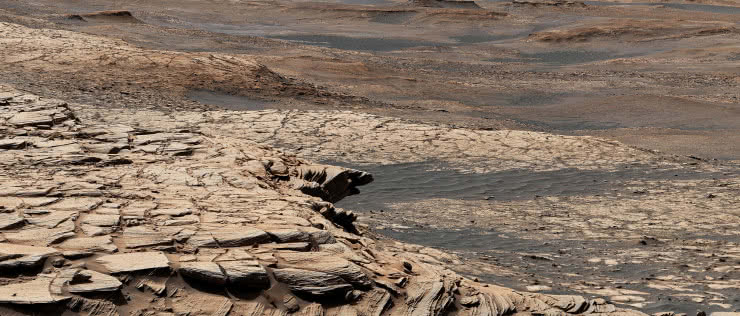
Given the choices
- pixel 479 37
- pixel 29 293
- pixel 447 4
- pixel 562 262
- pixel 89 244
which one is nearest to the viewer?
pixel 29 293

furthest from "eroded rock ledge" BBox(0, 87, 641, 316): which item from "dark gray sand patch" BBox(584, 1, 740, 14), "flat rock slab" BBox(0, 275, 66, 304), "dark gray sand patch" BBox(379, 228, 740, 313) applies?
"dark gray sand patch" BBox(584, 1, 740, 14)

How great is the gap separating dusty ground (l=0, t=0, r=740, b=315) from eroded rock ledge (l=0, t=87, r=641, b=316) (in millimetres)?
132

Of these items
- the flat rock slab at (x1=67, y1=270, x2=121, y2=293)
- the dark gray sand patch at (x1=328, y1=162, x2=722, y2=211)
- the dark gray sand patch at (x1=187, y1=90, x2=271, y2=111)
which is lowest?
the dark gray sand patch at (x1=328, y1=162, x2=722, y2=211)

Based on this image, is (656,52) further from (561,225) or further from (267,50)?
(561,225)

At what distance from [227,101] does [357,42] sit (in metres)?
16.5

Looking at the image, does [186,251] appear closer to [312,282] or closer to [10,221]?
[312,282]

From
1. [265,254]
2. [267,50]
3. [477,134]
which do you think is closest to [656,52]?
[267,50]

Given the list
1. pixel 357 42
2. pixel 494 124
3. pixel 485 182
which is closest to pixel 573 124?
pixel 494 124

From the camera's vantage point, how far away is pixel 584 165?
13648mm

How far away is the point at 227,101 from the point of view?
17.3 meters

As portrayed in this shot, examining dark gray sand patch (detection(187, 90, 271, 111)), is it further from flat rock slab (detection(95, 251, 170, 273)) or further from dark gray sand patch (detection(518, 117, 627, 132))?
flat rock slab (detection(95, 251, 170, 273))

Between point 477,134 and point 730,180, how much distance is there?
413 cm

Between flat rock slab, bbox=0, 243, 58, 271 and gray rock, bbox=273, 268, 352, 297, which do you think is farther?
gray rock, bbox=273, 268, 352, 297

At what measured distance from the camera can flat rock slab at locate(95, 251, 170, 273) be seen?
515cm
